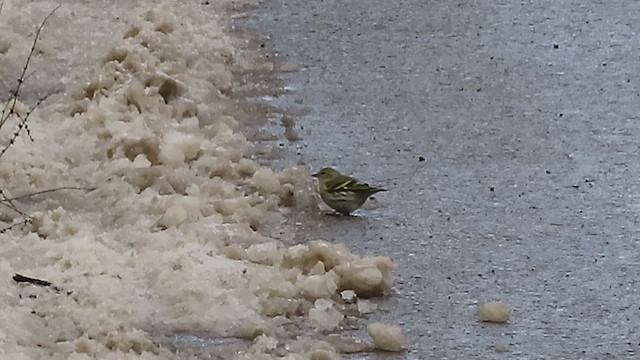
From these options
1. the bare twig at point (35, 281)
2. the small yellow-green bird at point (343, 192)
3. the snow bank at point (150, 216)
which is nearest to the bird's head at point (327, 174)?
the small yellow-green bird at point (343, 192)

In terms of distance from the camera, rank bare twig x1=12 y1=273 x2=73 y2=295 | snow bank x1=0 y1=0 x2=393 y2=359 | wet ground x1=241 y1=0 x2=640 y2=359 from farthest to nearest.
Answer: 1. wet ground x1=241 y1=0 x2=640 y2=359
2. bare twig x1=12 y1=273 x2=73 y2=295
3. snow bank x1=0 y1=0 x2=393 y2=359

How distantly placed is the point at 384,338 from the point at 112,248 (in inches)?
44.1

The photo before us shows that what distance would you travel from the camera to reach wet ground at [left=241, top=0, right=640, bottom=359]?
4.82m

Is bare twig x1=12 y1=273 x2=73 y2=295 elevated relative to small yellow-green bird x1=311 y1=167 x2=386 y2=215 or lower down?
lower down

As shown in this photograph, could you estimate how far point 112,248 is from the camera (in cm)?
495

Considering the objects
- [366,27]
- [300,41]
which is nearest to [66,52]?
[300,41]

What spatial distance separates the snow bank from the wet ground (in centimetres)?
31

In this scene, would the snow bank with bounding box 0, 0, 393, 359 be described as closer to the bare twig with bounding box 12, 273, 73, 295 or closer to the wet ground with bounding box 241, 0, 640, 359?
the bare twig with bounding box 12, 273, 73, 295

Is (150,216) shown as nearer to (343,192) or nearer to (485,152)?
(343,192)

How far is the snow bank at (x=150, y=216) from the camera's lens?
4.39 meters

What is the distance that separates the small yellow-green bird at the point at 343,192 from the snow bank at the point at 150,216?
0.16 m

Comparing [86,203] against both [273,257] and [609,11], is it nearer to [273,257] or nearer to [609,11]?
[273,257]

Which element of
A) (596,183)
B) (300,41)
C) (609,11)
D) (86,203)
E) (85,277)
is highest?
(609,11)

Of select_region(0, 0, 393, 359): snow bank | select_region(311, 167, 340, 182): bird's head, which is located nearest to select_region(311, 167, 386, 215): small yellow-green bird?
select_region(311, 167, 340, 182): bird's head
